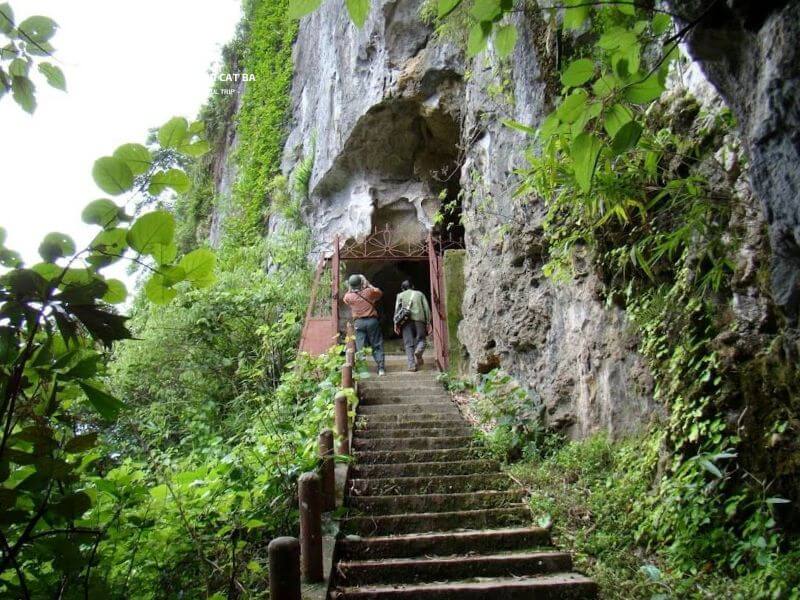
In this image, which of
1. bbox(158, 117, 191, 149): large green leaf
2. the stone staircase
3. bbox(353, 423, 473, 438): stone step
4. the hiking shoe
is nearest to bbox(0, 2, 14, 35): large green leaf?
bbox(158, 117, 191, 149): large green leaf

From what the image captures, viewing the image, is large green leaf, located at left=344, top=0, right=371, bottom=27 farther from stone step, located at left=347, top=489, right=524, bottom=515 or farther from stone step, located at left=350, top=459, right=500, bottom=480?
stone step, located at left=350, top=459, right=500, bottom=480

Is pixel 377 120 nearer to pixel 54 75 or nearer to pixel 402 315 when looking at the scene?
pixel 402 315

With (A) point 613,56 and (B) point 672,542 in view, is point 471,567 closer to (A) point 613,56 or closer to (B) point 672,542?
(B) point 672,542

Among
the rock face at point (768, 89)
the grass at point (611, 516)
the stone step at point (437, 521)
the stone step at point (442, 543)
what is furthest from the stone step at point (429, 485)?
the rock face at point (768, 89)

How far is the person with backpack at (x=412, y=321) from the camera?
9656 millimetres

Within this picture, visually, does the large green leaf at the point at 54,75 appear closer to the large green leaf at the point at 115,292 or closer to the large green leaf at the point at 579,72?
the large green leaf at the point at 115,292

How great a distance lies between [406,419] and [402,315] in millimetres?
2787

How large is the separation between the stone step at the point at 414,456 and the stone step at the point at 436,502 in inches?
33.9

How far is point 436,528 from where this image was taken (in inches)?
190

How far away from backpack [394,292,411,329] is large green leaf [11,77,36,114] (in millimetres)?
8425

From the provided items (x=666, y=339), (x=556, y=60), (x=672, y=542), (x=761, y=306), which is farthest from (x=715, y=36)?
(x=556, y=60)

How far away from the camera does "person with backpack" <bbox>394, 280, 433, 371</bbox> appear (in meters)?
9.66

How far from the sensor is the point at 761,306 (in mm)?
3523

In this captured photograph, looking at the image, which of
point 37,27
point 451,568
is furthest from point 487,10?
point 451,568
